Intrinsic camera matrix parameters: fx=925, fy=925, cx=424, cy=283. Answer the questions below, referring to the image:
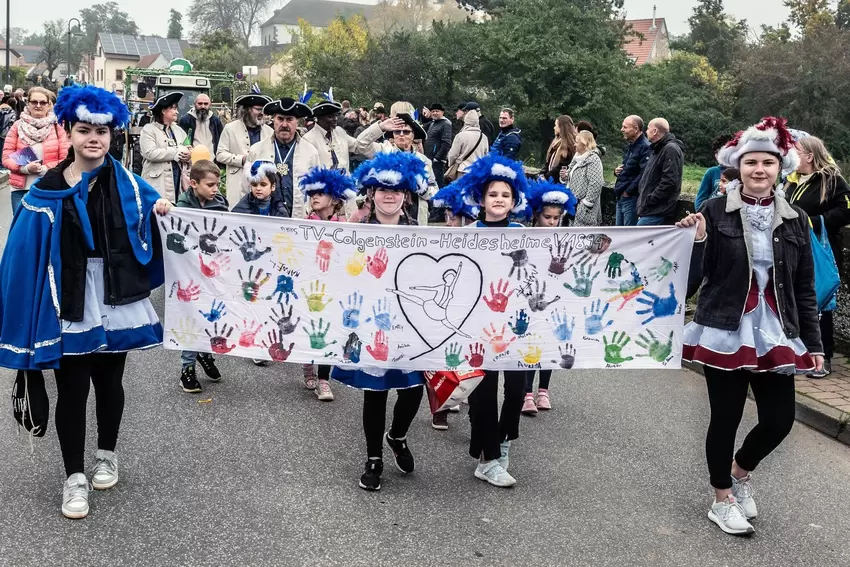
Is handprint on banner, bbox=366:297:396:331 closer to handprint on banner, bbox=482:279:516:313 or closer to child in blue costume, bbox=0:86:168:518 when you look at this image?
handprint on banner, bbox=482:279:516:313

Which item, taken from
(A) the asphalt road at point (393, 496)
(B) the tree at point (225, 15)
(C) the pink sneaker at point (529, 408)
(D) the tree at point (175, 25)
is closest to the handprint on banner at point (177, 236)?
(A) the asphalt road at point (393, 496)

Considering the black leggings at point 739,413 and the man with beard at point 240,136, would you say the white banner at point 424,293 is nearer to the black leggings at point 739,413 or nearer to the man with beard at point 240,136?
the black leggings at point 739,413

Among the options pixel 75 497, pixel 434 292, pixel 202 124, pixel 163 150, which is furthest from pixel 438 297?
pixel 202 124

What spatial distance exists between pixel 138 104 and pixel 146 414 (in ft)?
64.4

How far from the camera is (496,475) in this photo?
16.3ft

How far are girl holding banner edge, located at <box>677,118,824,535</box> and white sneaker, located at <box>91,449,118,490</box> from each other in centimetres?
296

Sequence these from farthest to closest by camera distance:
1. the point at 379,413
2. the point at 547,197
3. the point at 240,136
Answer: the point at 240,136 → the point at 547,197 → the point at 379,413

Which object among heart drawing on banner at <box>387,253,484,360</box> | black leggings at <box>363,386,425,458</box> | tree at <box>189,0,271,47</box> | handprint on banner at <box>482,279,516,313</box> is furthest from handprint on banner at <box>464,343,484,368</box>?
tree at <box>189,0,271,47</box>

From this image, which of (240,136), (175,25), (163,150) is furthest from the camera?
(175,25)

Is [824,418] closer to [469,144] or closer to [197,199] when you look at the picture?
[197,199]

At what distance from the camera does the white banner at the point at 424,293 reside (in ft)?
16.0

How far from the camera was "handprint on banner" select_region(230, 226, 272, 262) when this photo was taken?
16.4 ft

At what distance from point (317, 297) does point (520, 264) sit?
110 cm

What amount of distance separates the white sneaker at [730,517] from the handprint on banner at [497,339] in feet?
4.28
